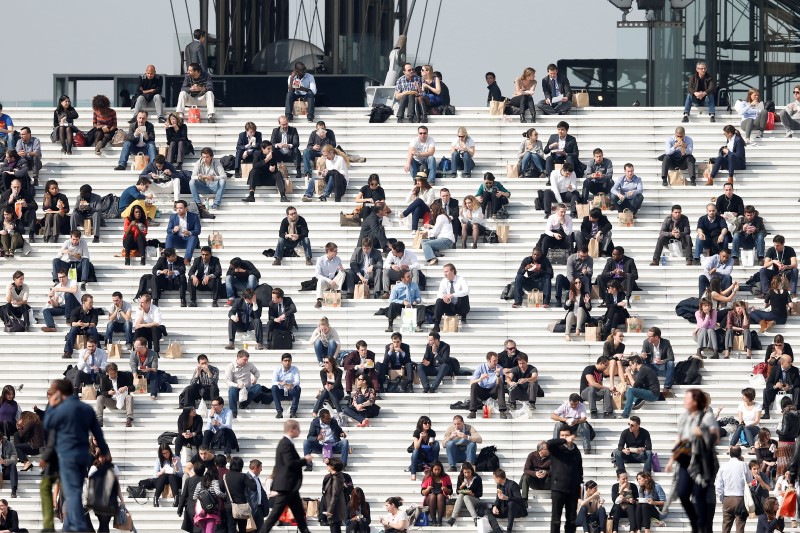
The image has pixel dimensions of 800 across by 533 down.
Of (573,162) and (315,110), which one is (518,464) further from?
(315,110)

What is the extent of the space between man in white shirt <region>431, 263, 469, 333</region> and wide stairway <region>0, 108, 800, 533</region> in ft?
1.32

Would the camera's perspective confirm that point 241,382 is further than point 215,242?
No

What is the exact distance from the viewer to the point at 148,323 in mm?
32344

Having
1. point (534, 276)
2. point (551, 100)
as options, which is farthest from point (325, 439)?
point (551, 100)

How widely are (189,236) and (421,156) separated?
503 cm

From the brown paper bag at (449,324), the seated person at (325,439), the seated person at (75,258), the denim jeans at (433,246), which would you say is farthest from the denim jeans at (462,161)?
the seated person at (325,439)

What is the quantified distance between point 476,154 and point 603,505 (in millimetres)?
10657

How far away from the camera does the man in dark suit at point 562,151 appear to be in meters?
36.7

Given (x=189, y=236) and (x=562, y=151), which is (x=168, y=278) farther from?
(x=562, y=151)

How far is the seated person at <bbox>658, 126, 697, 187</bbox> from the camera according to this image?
36.9m

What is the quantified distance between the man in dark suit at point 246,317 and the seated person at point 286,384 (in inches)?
61.6

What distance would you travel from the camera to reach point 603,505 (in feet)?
95.0

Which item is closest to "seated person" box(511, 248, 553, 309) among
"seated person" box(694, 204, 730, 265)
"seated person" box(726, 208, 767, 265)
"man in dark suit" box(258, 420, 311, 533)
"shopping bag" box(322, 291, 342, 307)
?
"seated person" box(694, 204, 730, 265)

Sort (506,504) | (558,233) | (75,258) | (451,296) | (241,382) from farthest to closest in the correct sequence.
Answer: (558,233) → (75,258) → (451,296) → (241,382) → (506,504)
